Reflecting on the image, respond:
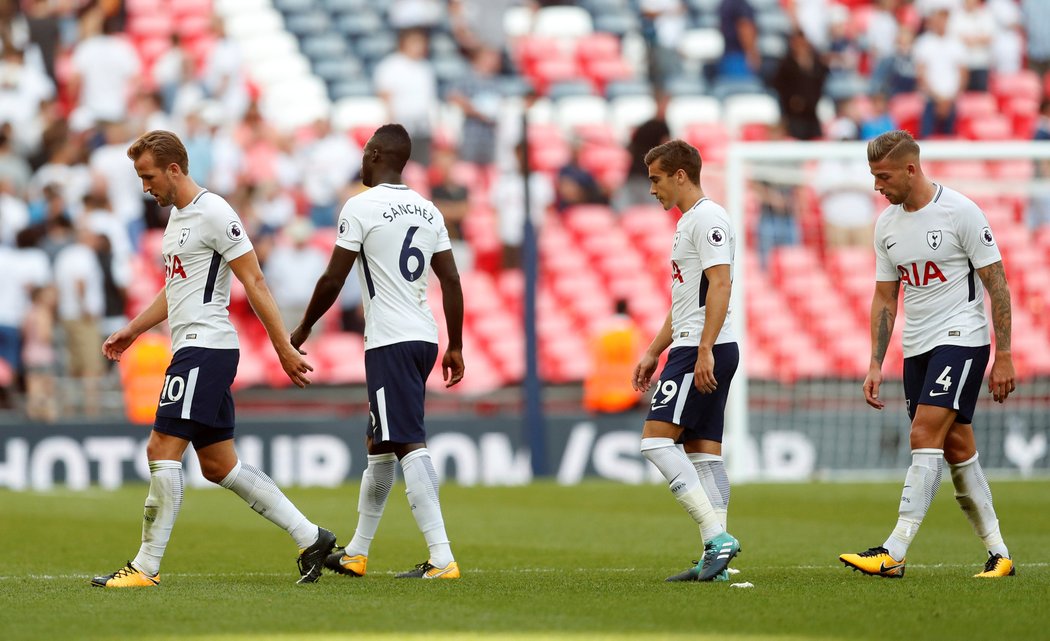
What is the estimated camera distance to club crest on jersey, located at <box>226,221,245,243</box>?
6906mm

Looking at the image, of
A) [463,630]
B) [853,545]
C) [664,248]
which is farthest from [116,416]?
[463,630]

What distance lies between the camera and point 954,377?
707 cm

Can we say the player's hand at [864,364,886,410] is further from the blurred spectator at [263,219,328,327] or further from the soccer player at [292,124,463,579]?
the blurred spectator at [263,219,328,327]

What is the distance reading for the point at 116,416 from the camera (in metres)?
16.5

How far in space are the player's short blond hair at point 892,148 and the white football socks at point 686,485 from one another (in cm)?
156

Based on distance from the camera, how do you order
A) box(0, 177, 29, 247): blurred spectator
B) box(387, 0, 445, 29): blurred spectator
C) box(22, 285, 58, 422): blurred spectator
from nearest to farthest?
box(22, 285, 58, 422): blurred spectator
box(0, 177, 29, 247): blurred spectator
box(387, 0, 445, 29): blurred spectator

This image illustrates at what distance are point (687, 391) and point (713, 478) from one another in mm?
463

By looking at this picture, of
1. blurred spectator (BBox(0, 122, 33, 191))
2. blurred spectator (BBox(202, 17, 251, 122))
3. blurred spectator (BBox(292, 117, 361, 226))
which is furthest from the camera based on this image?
blurred spectator (BBox(202, 17, 251, 122))

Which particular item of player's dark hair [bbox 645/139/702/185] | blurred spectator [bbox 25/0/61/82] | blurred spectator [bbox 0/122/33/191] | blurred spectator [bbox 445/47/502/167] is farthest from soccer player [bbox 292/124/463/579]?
blurred spectator [bbox 25/0/61/82]

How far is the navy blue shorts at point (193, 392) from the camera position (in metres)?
6.84

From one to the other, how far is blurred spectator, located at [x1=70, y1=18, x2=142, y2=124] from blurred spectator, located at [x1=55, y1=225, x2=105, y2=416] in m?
3.53

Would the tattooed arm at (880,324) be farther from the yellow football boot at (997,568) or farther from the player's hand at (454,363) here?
the player's hand at (454,363)

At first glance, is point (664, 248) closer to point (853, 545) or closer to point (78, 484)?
point (78, 484)

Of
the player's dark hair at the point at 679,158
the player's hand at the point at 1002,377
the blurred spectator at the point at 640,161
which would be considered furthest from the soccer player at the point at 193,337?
the blurred spectator at the point at 640,161
